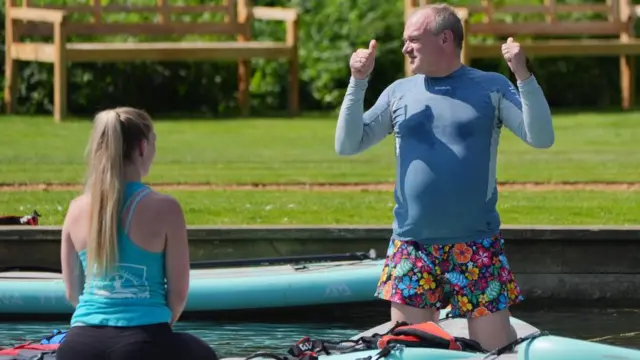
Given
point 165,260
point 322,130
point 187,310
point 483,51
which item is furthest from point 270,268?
point 483,51

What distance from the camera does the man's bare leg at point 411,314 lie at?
18.0 feet

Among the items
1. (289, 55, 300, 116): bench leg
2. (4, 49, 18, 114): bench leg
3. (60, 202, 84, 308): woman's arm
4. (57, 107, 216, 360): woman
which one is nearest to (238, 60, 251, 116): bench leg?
(289, 55, 300, 116): bench leg

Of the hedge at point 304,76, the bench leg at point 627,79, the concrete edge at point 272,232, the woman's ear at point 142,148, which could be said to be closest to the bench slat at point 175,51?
the hedge at point 304,76

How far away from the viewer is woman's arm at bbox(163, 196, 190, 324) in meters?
4.51

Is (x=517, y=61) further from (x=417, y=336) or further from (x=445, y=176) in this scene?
(x=417, y=336)

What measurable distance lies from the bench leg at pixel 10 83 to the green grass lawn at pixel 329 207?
6.16 metres

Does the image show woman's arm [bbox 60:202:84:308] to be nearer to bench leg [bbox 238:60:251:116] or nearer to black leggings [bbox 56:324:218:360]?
black leggings [bbox 56:324:218:360]

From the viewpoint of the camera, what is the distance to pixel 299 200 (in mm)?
11391

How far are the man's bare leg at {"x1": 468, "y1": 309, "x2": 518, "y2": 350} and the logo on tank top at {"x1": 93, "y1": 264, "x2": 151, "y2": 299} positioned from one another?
4.56ft

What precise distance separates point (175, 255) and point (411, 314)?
1.23m

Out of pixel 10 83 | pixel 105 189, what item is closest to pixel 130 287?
pixel 105 189

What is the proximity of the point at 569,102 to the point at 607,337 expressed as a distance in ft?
38.9

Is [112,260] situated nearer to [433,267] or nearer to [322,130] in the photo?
[433,267]

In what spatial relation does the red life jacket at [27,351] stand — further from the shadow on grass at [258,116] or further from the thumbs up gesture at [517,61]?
the shadow on grass at [258,116]
